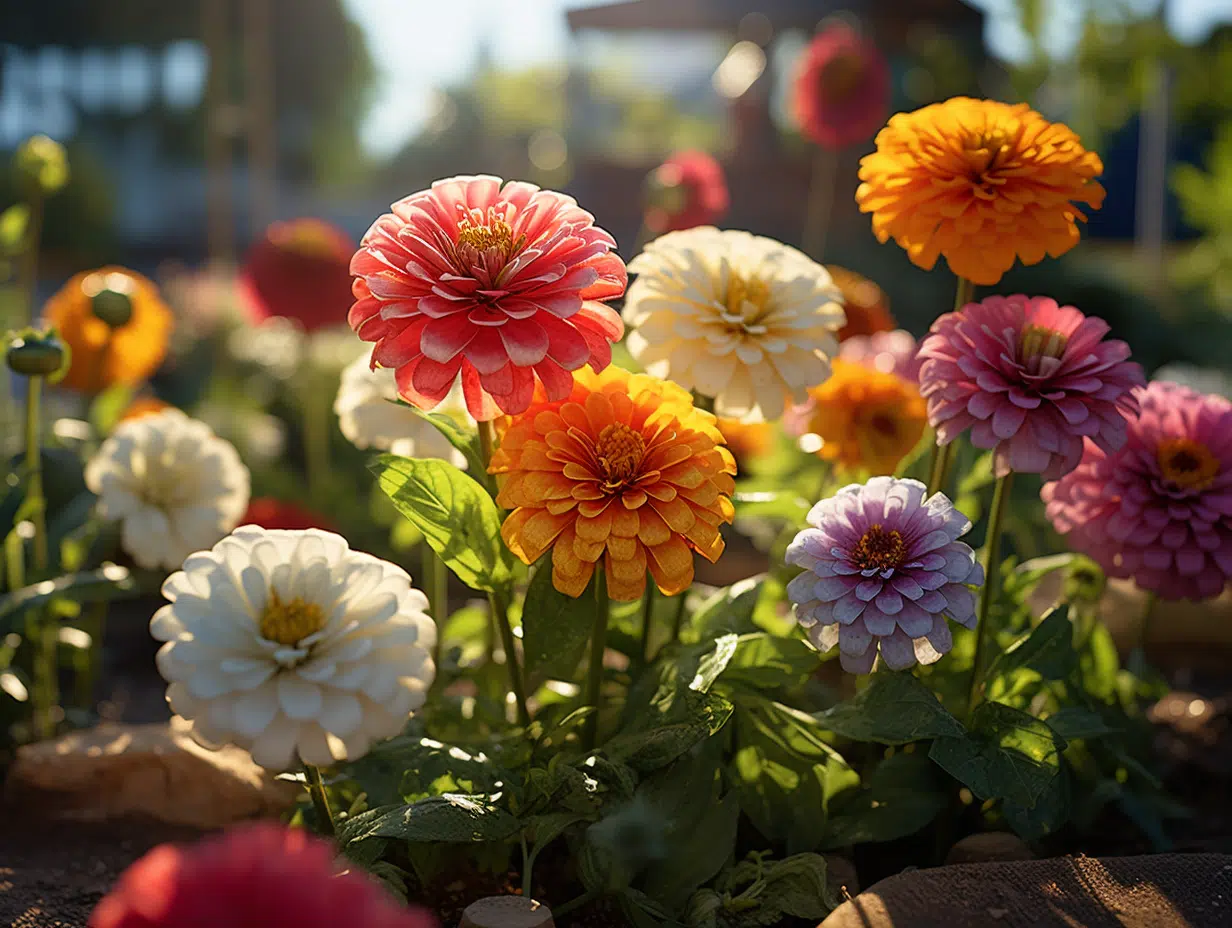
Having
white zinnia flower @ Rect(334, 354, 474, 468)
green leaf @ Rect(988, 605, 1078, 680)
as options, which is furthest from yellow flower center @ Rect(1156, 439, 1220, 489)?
white zinnia flower @ Rect(334, 354, 474, 468)

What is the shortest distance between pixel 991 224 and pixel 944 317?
5.1 inches

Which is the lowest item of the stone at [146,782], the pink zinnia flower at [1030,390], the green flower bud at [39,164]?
the stone at [146,782]

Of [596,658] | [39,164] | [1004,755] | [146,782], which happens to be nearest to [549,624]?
[596,658]

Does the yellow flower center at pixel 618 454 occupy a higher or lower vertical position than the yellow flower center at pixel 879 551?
higher

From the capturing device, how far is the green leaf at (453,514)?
139cm

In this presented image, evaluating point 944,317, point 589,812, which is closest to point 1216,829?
point 944,317

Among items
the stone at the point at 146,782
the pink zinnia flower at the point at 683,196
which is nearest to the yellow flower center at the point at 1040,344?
the stone at the point at 146,782

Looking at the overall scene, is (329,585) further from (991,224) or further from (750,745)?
(991,224)

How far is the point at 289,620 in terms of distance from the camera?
3.80ft

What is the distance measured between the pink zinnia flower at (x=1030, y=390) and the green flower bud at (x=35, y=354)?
Answer: 1.24 meters

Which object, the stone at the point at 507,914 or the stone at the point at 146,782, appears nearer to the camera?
the stone at the point at 507,914

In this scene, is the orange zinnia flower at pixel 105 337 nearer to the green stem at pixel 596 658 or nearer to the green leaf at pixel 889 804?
the green stem at pixel 596 658

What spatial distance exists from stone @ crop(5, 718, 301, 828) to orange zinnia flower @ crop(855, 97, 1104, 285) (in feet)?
3.97

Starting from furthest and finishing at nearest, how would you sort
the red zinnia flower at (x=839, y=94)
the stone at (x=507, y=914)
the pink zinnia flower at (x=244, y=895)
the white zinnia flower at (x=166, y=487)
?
the red zinnia flower at (x=839, y=94), the white zinnia flower at (x=166, y=487), the stone at (x=507, y=914), the pink zinnia flower at (x=244, y=895)
